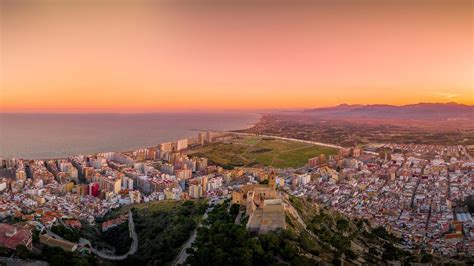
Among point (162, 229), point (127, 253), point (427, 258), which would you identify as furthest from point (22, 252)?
point (427, 258)

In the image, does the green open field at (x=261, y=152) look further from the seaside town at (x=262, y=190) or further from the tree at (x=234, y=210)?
the tree at (x=234, y=210)

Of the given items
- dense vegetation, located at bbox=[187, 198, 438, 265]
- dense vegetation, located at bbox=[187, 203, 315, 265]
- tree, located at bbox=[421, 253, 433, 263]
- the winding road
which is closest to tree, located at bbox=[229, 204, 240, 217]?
dense vegetation, located at bbox=[187, 198, 438, 265]

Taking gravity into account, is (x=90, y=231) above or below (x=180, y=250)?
below

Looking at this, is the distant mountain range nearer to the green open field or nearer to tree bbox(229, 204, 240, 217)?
the green open field

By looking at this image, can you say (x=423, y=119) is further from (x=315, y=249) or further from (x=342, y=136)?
(x=315, y=249)

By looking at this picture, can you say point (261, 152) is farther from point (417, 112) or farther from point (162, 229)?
point (417, 112)

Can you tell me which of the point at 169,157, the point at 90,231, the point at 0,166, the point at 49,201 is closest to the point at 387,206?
the point at 90,231
